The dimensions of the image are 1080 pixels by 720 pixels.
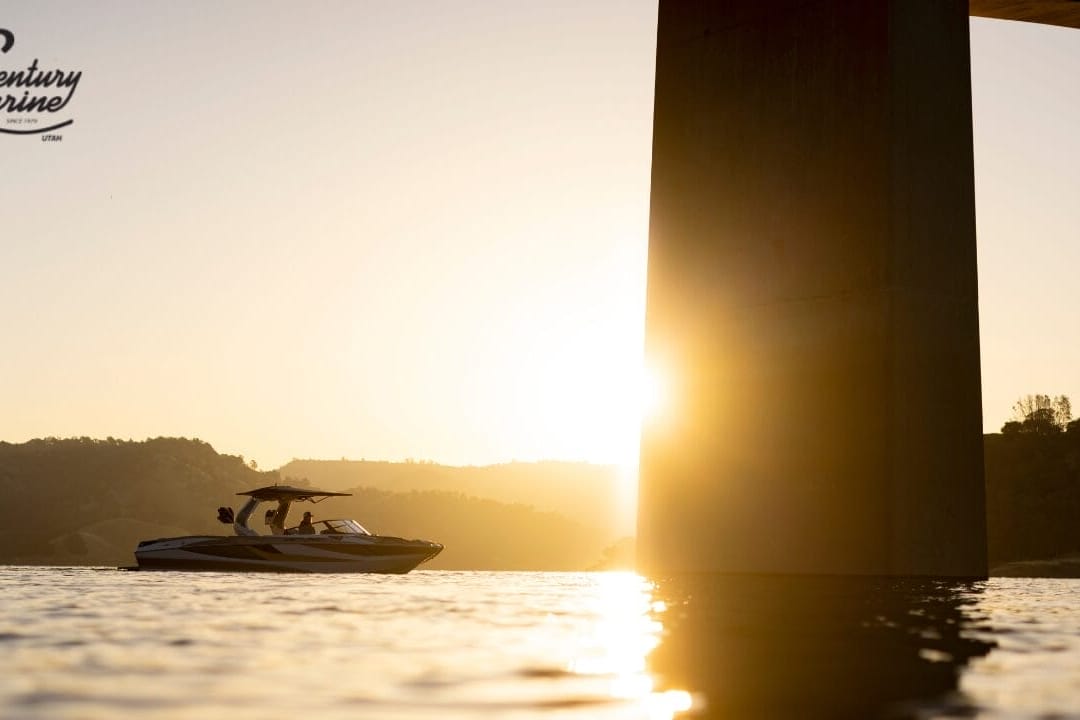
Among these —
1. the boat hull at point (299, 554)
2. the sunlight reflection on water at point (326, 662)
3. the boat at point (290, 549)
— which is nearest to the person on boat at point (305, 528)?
Result: the boat at point (290, 549)

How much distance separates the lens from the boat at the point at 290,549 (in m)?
35.8

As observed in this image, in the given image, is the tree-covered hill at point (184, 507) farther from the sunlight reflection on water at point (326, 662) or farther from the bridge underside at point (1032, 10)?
the sunlight reflection on water at point (326, 662)

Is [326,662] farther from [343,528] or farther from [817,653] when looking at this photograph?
[343,528]

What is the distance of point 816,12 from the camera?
24.1 meters

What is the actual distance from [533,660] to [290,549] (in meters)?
29.6

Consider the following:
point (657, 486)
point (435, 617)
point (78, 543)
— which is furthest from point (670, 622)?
point (78, 543)

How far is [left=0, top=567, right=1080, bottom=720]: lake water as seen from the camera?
521 centimetres

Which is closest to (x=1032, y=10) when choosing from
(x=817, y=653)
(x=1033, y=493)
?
(x=817, y=653)

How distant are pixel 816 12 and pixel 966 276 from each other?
19.4 ft

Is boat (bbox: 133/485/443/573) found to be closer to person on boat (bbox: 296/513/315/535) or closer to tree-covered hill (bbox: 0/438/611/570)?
person on boat (bbox: 296/513/315/535)

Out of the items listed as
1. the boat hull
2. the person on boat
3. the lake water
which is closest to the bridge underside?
the lake water

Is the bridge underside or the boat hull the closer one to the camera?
the bridge underside

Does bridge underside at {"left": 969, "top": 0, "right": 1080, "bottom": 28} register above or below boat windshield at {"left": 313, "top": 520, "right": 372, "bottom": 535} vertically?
above

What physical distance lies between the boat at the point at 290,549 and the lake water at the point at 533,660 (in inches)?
876
